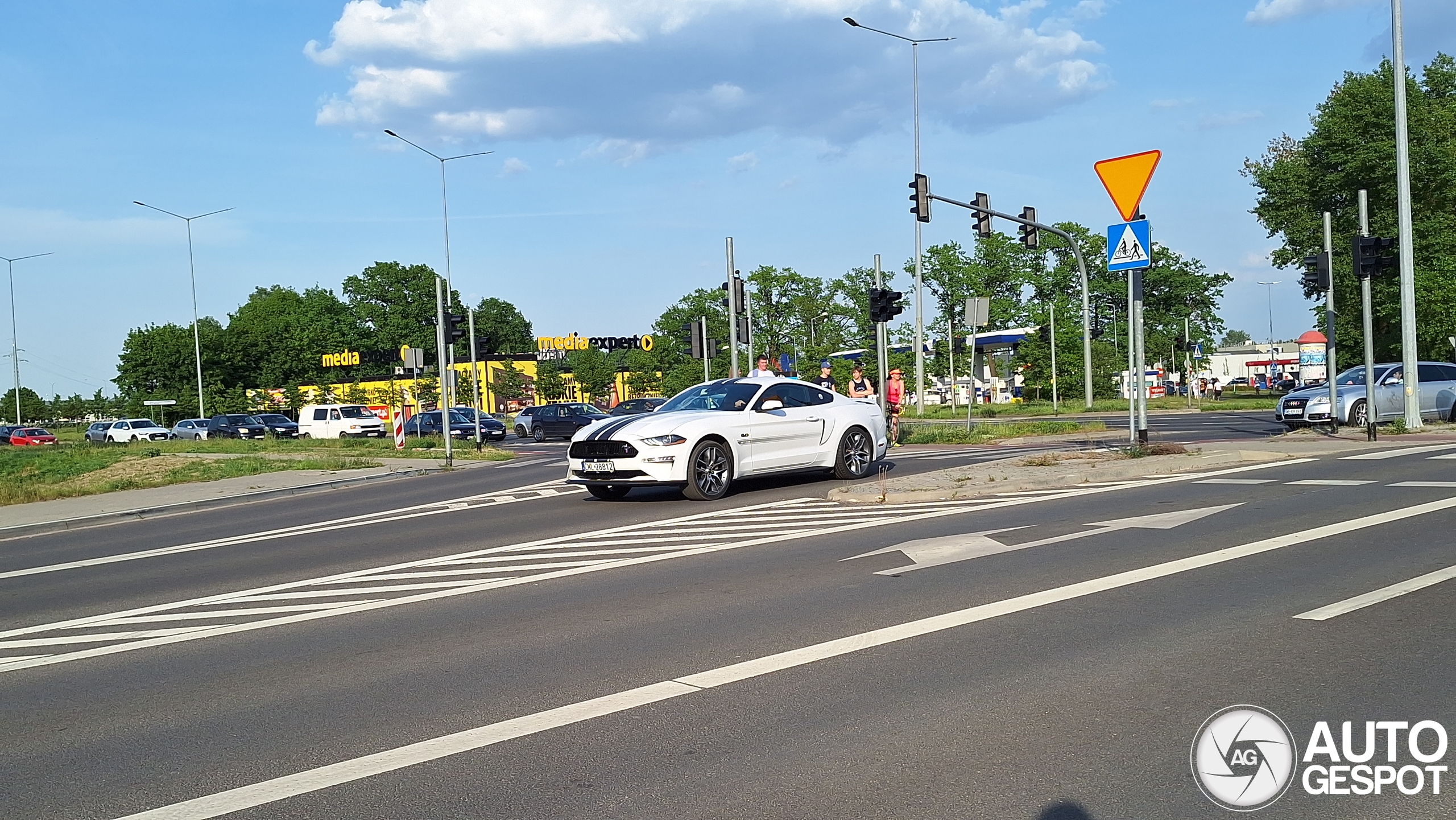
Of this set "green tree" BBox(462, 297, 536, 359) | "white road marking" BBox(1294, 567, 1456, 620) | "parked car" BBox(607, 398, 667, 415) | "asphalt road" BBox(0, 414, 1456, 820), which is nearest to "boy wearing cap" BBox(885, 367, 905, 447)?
"asphalt road" BBox(0, 414, 1456, 820)

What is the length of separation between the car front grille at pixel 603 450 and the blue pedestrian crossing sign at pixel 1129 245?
21.5ft

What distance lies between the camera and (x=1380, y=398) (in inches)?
1005

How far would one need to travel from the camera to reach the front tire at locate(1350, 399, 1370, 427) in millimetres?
25031

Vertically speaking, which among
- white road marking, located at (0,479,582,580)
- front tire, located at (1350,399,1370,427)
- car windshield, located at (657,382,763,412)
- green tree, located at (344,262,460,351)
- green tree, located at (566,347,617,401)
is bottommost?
white road marking, located at (0,479,582,580)

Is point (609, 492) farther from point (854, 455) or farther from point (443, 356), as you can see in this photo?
point (443, 356)

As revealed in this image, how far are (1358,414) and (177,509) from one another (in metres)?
22.7

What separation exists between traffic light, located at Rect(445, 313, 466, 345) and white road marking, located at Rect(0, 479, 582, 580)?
9.76 metres

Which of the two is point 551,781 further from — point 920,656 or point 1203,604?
point 1203,604

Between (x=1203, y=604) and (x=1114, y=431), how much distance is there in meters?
21.9

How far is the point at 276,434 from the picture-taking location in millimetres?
57344

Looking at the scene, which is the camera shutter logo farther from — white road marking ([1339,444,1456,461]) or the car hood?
white road marking ([1339,444,1456,461])

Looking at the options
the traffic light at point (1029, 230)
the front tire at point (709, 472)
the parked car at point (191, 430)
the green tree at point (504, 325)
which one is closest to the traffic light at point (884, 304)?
the traffic light at point (1029, 230)

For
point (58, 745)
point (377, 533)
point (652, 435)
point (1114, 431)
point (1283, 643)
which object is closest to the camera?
point (58, 745)

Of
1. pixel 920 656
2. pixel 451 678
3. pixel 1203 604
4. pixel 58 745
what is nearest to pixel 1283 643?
pixel 1203 604
